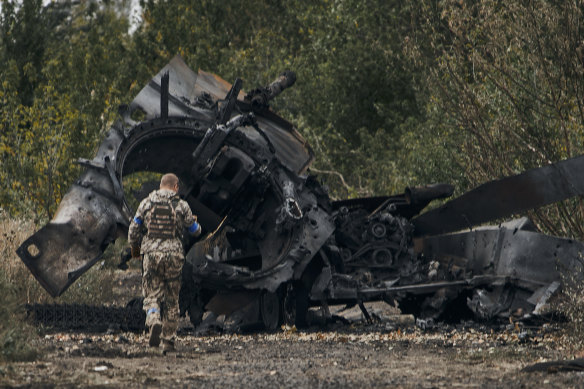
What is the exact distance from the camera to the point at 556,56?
55.0 feet

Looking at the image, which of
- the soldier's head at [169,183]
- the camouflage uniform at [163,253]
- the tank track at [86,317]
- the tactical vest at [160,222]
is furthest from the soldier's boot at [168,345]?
the tank track at [86,317]

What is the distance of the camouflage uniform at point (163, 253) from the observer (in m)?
11.5

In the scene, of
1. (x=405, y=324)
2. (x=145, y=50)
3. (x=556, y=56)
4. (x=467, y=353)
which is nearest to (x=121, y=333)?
(x=405, y=324)

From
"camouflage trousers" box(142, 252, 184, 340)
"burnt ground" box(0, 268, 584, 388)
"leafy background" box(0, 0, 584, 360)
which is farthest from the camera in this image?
"leafy background" box(0, 0, 584, 360)

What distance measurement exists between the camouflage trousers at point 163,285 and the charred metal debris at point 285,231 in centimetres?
197

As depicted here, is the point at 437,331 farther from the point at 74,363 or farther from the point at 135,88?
the point at 135,88

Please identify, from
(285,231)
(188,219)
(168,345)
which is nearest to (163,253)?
(188,219)

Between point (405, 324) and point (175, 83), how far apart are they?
4.64 meters

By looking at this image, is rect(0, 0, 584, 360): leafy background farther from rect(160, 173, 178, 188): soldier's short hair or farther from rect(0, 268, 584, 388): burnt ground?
rect(160, 173, 178, 188): soldier's short hair

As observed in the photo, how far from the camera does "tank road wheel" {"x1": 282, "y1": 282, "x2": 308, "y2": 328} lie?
14.3 m

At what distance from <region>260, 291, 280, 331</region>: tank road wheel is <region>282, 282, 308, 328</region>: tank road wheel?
3.9 inches

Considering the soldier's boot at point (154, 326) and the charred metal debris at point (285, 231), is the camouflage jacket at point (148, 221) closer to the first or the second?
the soldier's boot at point (154, 326)

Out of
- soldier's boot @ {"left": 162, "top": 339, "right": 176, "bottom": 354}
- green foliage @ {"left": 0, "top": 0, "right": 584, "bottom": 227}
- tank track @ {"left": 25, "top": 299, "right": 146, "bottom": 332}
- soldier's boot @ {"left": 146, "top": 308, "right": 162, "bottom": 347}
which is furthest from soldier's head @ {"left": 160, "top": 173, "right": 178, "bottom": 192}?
green foliage @ {"left": 0, "top": 0, "right": 584, "bottom": 227}

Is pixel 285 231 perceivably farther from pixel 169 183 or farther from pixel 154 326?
pixel 154 326
